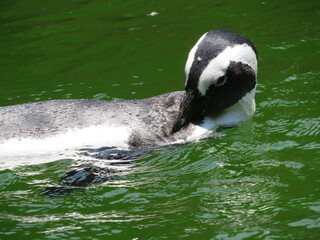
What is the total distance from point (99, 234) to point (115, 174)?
1000 mm

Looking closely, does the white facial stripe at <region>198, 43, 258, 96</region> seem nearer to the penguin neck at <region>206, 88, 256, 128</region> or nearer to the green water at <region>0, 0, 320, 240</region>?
the penguin neck at <region>206, 88, 256, 128</region>

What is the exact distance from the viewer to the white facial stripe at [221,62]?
5.47 metres

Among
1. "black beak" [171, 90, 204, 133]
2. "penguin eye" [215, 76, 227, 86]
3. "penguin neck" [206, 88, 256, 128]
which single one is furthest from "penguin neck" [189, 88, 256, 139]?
"penguin eye" [215, 76, 227, 86]

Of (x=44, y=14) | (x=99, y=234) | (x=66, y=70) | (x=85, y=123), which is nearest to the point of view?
(x=99, y=234)

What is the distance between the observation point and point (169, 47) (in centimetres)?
902

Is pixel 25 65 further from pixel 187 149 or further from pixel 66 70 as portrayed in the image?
pixel 187 149

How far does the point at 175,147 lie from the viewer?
222 inches

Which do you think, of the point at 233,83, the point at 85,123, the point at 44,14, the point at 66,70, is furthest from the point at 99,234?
the point at 44,14

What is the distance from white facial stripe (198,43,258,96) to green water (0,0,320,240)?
1.99ft

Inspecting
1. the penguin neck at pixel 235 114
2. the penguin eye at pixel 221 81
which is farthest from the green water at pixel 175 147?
the penguin eye at pixel 221 81

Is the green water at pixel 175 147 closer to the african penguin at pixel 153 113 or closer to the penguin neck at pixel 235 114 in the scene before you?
the penguin neck at pixel 235 114

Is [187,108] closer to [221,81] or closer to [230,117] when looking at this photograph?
[221,81]

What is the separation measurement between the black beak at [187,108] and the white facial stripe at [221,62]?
0.11 meters

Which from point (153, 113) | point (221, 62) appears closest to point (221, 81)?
point (221, 62)
